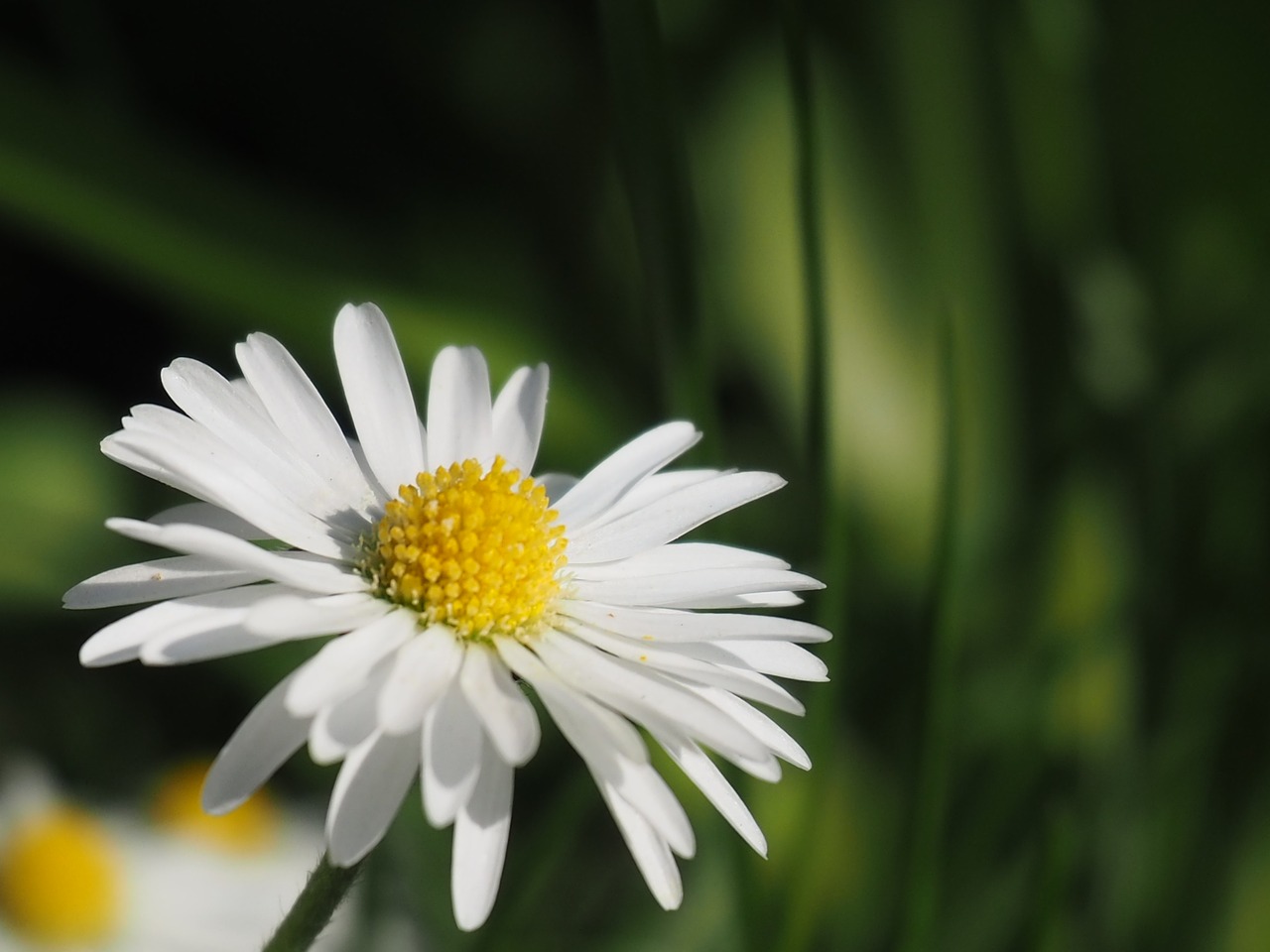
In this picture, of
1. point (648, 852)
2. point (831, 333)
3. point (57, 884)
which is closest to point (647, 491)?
point (648, 852)

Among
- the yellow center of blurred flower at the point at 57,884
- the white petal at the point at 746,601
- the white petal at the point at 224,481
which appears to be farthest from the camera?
the yellow center of blurred flower at the point at 57,884

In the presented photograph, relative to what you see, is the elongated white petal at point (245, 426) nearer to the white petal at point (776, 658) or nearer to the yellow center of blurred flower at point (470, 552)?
the yellow center of blurred flower at point (470, 552)

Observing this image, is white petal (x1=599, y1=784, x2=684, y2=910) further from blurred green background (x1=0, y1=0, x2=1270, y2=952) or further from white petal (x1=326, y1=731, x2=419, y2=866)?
blurred green background (x1=0, y1=0, x2=1270, y2=952)

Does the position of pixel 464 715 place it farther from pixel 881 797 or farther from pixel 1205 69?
pixel 1205 69

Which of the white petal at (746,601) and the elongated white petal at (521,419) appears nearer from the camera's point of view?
the white petal at (746,601)


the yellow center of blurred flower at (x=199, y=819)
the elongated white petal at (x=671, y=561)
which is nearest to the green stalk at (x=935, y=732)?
the elongated white petal at (x=671, y=561)

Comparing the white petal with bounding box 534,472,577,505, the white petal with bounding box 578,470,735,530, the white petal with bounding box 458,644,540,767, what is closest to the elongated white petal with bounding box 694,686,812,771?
the white petal with bounding box 458,644,540,767
